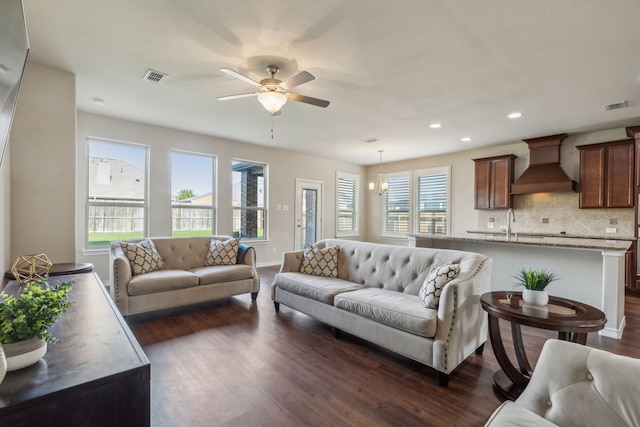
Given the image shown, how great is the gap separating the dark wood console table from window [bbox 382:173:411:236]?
741 cm

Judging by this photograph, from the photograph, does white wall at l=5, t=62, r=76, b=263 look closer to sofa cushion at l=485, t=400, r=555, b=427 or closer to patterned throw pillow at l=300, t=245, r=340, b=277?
patterned throw pillow at l=300, t=245, r=340, b=277

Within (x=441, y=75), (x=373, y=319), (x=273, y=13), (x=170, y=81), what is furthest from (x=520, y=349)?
(x=170, y=81)

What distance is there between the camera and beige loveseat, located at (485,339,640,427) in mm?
1073

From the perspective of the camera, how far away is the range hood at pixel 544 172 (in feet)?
17.3

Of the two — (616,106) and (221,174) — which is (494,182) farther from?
(221,174)

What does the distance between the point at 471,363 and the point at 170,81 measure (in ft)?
13.6

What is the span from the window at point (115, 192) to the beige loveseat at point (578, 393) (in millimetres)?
5510

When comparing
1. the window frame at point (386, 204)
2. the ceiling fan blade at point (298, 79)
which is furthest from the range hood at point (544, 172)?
the ceiling fan blade at point (298, 79)

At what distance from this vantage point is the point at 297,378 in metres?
2.22

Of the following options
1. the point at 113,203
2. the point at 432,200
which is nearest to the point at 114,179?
the point at 113,203

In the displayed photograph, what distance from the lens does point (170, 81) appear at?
3.40 m

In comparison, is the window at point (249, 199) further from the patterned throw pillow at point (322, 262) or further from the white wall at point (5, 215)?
the white wall at point (5, 215)

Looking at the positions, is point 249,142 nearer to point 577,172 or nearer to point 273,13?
point 273,13

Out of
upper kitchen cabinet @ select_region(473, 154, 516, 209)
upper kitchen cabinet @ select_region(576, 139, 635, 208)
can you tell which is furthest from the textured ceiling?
upper kitchen cabinet @ select_region(473, 154, 516, 209)
